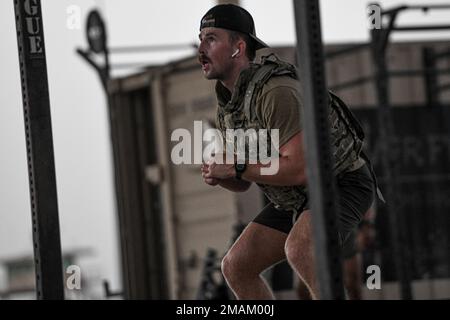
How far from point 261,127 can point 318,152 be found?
0.71 metres

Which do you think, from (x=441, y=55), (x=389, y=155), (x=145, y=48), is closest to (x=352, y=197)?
(x=389, y=155)

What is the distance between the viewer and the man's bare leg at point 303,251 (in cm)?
462

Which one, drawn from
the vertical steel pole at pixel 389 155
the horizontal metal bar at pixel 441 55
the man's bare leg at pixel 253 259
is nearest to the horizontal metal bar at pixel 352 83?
the horizontal metal bar at pixel 441 55

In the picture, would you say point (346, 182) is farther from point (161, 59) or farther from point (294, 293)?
point (161, 59)

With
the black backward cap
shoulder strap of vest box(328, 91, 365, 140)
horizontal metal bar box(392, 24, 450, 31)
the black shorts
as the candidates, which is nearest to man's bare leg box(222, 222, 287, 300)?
the black shorts

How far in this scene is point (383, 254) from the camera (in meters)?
10.7

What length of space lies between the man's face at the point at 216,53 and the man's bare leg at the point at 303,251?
0.75m

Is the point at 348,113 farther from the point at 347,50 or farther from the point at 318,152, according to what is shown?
the point at 347,50

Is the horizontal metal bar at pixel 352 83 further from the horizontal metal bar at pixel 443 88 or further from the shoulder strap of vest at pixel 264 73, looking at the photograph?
the shoulder strap of vest at pixel 264 73

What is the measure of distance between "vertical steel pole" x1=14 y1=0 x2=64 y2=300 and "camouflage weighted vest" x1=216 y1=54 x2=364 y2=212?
87 cm

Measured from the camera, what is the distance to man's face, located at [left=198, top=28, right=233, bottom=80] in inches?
193

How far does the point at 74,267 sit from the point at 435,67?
6272mm

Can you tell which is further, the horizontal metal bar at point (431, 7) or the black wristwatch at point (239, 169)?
the horizontal metal bar at point (431, 7)
